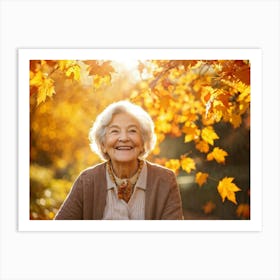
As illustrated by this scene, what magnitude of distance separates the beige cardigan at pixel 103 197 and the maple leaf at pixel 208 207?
0.14 m

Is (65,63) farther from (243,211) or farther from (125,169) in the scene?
(243,211)

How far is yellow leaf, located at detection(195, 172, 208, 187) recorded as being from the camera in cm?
376

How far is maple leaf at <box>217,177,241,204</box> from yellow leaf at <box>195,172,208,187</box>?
A: 3.5 inches

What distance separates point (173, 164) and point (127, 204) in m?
0.35

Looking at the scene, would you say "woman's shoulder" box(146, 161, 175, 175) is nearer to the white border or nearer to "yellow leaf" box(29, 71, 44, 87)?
the white border

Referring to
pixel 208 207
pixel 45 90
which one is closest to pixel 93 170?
pixel 45 90

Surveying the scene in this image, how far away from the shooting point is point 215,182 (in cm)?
377

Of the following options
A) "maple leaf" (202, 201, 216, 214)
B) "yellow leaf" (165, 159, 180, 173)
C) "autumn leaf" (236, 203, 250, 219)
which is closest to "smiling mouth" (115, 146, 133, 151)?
"yellow leaf" (165, 159, 180, 173)

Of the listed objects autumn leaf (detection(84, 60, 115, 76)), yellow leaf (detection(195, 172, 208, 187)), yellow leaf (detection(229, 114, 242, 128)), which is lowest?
yellow leaf (detection(195, 172, 208, 187))

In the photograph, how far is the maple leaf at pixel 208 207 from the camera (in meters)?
3.76
